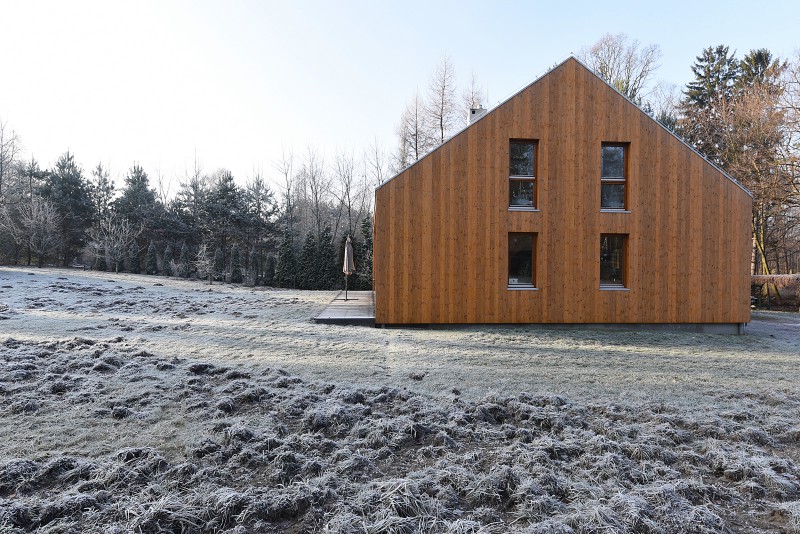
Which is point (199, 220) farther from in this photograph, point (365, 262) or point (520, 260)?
point (520, 260)

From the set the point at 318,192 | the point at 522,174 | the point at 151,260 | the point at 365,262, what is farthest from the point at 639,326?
the point at 151,260

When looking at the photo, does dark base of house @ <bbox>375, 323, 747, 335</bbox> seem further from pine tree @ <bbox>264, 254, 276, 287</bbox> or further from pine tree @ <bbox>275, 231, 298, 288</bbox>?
pine tree @ <bbox>264, 254, 276, 287</bbox>

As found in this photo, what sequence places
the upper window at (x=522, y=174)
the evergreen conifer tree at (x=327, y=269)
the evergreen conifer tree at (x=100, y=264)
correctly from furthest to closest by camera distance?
the evergreen conifer tree at (x=100, y=264) → the evergreen conifer tree at (x=327, y=269) → the upper window at (x=522, y=174)

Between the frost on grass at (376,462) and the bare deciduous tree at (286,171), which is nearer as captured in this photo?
the frost on grass at (376,462)

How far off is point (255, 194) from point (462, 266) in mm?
22360

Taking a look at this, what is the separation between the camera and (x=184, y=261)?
976 inches

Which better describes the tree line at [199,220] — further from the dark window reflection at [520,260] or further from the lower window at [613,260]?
the lower window at [613,260]

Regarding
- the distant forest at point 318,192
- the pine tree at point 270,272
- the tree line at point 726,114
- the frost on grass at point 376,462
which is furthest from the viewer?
the pine tree at point 270,272

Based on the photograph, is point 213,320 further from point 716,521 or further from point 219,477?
point 716,521

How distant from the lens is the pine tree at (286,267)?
23.0 meters

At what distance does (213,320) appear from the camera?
891 centimetres

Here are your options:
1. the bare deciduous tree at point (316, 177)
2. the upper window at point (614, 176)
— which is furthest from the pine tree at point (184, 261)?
the upper window at point (614, 176)

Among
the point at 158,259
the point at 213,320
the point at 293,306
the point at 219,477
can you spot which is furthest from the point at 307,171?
the point at 219,477

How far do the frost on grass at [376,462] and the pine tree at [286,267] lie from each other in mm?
18782
